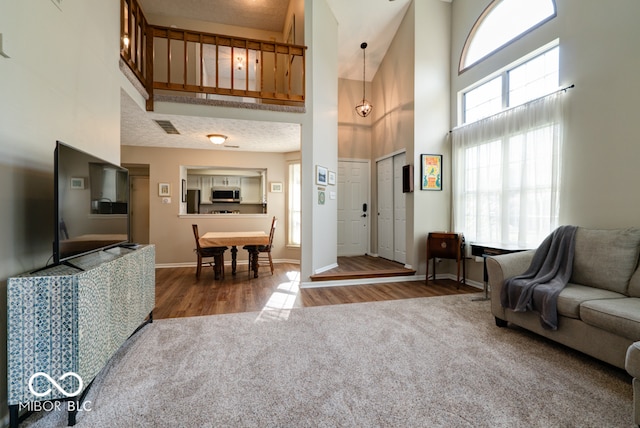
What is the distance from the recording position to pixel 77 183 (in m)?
1.82

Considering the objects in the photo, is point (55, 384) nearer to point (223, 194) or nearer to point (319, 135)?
point (319, 135)

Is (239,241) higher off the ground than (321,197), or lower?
lower

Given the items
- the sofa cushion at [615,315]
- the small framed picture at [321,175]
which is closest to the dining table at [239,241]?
the small framed picture at [321,175]

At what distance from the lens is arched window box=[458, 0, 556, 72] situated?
3498 millimetres

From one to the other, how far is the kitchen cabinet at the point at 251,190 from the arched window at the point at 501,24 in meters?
5.75

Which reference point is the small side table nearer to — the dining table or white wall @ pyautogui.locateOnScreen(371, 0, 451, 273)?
white wall @ pyautogui.locateOnScreen(371, 0, 451, 273)

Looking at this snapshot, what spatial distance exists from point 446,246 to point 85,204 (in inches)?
173

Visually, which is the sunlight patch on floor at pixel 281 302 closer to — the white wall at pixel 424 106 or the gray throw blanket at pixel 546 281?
the white wall at pixel 424 106

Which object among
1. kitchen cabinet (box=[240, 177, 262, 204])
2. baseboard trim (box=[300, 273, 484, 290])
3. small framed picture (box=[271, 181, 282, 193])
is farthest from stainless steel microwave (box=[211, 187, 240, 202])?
baseboard trim (box=[300, 273, 484, 290])

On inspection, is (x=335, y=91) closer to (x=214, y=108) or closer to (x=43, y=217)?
(x=214, y=108)

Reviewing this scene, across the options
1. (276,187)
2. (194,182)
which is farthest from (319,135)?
(194,182)

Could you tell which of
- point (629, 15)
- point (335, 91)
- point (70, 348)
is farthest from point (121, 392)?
point (629, 15)

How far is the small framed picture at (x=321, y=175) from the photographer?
452 cm

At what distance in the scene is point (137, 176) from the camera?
6629mm
